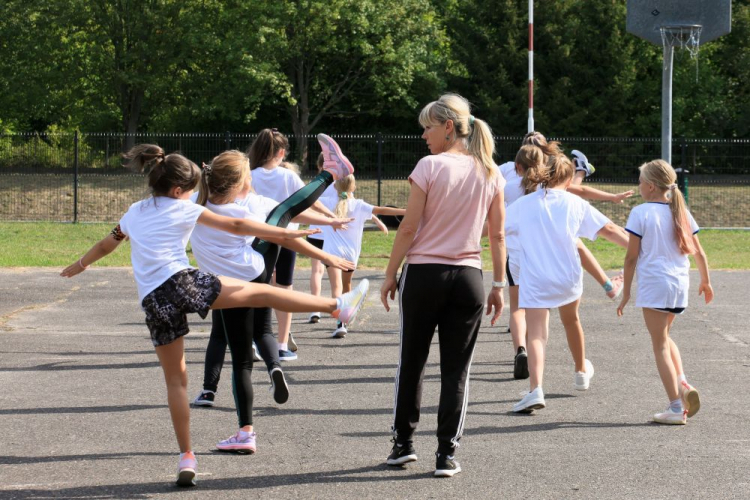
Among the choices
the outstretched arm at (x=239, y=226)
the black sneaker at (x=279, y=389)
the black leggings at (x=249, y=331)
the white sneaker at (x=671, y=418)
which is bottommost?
the white sneaker at (x=671, y=418)

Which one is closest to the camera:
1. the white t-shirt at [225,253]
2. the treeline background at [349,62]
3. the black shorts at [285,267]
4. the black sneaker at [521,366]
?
the white t-shirt at [225,253]

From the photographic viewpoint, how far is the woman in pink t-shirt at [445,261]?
4945 mm

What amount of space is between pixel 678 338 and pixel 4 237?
14.7 m

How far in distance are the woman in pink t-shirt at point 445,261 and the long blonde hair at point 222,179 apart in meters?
1.15

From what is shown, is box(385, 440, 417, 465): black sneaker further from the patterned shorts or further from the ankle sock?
the ankle sock

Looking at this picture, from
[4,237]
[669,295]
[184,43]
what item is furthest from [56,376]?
[184,43]

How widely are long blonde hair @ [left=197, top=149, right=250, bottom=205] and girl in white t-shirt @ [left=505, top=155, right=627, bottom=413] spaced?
1.91 meters

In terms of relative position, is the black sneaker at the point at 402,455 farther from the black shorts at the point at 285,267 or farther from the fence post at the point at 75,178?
the fence post at the point at 75,178

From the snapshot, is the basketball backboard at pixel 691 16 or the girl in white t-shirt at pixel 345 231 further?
the basketball backboard at pixel 691 16

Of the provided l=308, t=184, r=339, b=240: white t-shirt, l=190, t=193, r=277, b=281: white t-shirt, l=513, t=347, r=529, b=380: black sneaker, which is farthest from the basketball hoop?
l=190, t=193, r=277, b=281: white t-shirt

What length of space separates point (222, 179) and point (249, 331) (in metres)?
0.84

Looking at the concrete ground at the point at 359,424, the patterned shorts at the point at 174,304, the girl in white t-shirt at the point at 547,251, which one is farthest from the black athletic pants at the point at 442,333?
the girl in white t-shirt at the point at 547,251

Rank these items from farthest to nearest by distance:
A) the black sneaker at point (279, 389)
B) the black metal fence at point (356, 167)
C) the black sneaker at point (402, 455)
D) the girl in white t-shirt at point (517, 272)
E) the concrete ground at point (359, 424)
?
1. the black metal fence at point (356, 167)
2. the girl in white t-shirt at point (517, 272)
3. the black sneaker at point (279, 389)
4. the black sneaker at point (402, 455)
5. the concrete ground at point (359, 424)

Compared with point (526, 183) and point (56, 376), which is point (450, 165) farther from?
point (56, 376)
